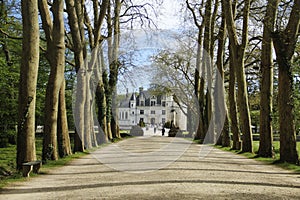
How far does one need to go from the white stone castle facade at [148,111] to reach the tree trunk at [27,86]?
23.4 meters

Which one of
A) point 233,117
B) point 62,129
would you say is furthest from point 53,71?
point 233,117

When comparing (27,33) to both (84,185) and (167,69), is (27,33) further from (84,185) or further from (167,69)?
(167,69)

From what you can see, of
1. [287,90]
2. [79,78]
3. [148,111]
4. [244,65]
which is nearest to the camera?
[287,90]

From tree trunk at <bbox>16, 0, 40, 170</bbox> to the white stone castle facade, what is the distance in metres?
23.4

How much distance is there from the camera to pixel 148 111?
43062 millimetres

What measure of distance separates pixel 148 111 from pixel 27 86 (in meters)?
31.8

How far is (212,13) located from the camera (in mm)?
26188

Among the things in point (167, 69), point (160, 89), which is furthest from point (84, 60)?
point (160, 89)

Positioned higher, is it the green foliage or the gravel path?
the green foliage

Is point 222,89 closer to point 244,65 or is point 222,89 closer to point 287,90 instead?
point 244,65

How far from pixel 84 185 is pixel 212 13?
19272mm

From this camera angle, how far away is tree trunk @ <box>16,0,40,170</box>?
37.3 ft

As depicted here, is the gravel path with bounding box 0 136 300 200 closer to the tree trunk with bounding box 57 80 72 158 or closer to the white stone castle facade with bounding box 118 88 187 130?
the tree trunk with bounding box 57 80 72 158

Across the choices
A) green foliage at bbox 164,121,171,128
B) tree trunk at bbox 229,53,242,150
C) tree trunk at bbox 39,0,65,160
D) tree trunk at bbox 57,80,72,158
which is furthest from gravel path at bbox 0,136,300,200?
green foliage at bbox 164,121,171,128
